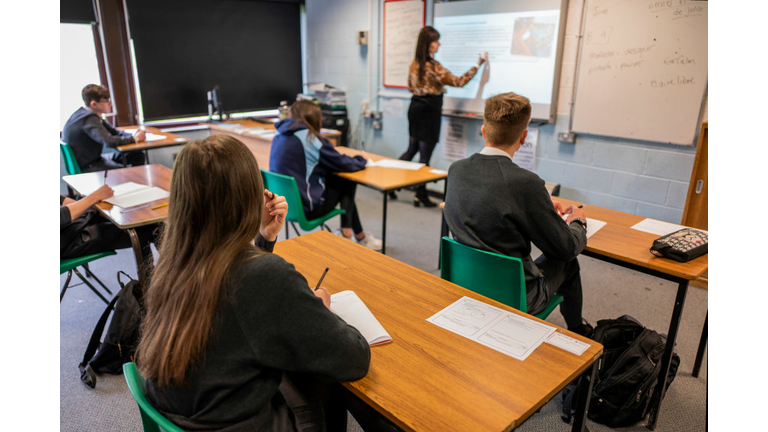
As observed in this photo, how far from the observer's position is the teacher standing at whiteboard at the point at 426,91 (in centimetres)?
426

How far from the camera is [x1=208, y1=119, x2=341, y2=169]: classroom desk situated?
14.9 ft

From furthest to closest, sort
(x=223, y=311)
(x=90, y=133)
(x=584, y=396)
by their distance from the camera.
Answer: (x=90, y=133), (x=584, y=396), (x=223, y=311)

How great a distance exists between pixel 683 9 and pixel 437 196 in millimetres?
2606

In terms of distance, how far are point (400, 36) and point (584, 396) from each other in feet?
14.3

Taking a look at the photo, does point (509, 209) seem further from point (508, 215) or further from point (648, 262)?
point (648, 262)

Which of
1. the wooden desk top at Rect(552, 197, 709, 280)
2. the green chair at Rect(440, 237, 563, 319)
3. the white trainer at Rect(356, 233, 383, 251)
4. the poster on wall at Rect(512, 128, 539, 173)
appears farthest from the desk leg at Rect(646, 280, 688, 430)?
the poster on wall at Rect(512, 128, 539, 173)

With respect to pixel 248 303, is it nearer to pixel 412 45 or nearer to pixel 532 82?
pixel 532 82

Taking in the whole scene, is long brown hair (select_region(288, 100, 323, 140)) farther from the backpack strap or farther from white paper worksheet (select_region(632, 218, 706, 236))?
white paper worksheet (select_region(632, 218, 706, 236))

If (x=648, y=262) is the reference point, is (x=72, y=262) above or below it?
below

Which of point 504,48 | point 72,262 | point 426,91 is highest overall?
point 504,48

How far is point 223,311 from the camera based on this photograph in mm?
929

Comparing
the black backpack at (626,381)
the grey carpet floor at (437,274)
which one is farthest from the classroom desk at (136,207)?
the black backpack at (626,381)

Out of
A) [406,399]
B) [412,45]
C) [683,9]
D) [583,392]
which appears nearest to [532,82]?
[683,9]

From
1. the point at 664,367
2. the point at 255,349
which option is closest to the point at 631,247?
the point at 664,367
